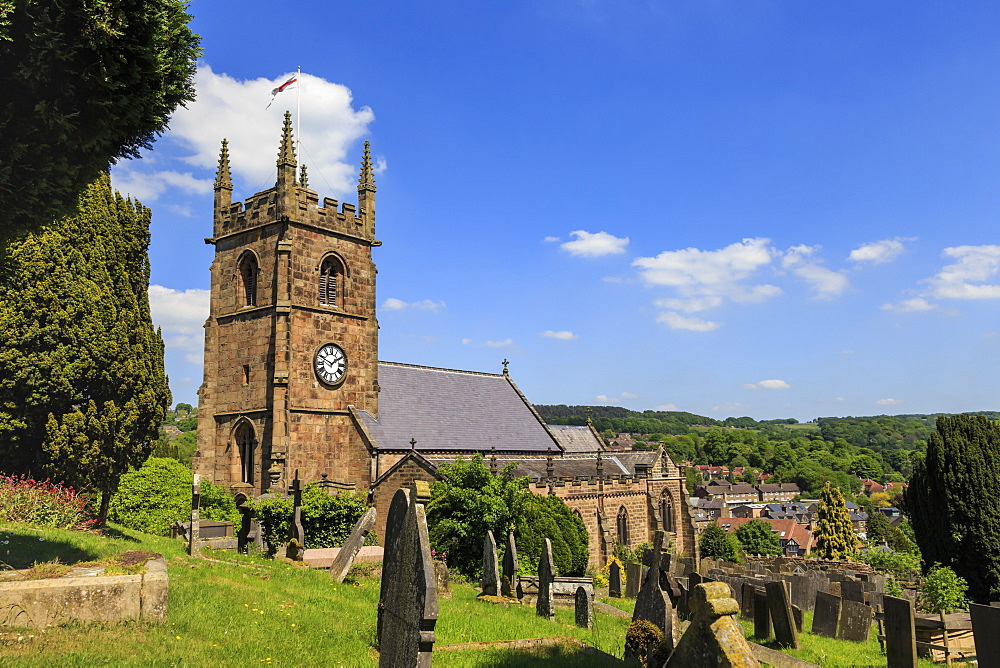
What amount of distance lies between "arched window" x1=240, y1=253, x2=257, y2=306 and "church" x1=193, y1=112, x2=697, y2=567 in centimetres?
5

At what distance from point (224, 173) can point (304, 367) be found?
10464mm

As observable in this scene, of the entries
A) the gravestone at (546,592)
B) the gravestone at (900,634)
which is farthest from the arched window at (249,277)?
the gravestone at (900,634)

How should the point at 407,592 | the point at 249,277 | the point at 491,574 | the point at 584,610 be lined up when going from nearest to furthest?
the point at 407,592
the point at 584,610
the point at 491,574
the point at 249,277

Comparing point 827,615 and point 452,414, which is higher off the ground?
point 452,414

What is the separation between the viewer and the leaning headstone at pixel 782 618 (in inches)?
526

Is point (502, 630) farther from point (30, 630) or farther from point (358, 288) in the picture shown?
point (358, 288)

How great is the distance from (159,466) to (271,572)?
1849 centimetres

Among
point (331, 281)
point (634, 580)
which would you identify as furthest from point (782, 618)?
point (331, 281)

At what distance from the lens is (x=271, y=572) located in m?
14.0

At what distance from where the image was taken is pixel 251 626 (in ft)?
29.3

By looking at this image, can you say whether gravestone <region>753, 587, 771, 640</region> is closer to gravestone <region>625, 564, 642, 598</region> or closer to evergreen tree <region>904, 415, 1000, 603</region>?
gravestone <region>625, 564, 642, 598</region>

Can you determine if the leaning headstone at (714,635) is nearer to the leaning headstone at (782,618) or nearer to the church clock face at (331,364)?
the leaning headstone at (782,618)

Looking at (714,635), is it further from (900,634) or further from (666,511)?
(666,511)

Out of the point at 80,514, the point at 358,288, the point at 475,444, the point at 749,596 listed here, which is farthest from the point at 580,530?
the point at 80,514
